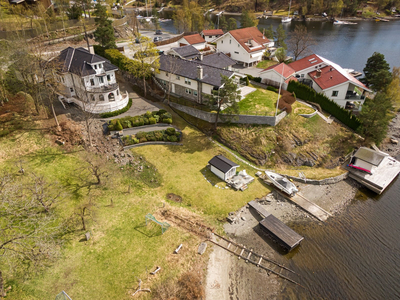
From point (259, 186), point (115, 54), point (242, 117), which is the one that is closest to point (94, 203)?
point (259, 186)

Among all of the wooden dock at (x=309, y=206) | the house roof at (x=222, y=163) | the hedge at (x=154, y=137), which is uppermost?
the hedge at (x=154, y=137)

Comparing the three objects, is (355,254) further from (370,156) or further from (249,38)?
(249,38)

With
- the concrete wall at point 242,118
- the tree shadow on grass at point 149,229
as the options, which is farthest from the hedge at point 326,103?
the tree shadow on grass at point 149,229

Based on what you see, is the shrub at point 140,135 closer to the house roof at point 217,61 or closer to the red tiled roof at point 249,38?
the house roof at point 217,61

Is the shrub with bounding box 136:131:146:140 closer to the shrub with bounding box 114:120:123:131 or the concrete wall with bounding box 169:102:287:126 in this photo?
the shrub with bounding box 114:120:123:131

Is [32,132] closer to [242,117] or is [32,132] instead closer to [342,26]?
[242,117]

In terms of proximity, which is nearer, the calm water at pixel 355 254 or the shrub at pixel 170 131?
the calm water at pixel 355 254
